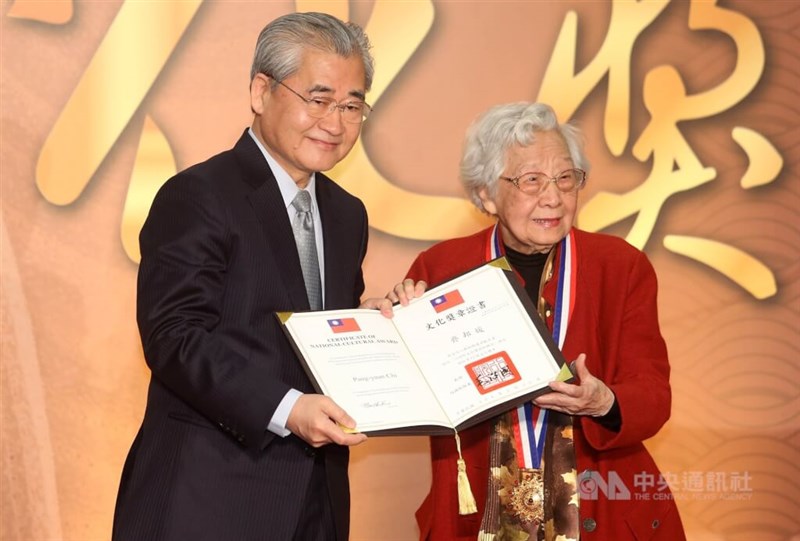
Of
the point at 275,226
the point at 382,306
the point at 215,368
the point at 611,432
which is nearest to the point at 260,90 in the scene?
the point at 275,226

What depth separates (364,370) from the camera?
1977mm

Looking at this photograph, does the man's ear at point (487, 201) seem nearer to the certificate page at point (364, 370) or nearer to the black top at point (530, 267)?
the black top at point (530, 267)

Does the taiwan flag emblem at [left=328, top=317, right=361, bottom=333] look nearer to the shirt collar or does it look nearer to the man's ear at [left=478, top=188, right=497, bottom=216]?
the shirt collar

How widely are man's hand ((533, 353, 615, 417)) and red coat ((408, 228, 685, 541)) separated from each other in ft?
0.23

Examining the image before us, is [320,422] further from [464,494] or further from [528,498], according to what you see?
[528,498]

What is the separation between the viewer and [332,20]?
2.13 meters

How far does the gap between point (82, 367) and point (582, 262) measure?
1.94 meters

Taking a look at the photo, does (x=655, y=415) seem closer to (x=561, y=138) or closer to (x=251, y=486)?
(x=561, y=138)

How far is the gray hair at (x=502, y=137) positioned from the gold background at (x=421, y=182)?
1091 mm

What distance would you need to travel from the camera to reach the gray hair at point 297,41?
2.09m

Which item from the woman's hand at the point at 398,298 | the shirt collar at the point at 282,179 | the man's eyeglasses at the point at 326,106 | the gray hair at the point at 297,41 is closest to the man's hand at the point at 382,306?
the woman's hand at the point at 398,298

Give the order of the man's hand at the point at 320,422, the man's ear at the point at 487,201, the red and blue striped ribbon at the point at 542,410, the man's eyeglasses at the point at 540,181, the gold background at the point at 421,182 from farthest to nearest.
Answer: the gold background at the point at 421,182, the man's ear at the point at 487,201, the man's eyeglasses at the point at 540,181, the red and blue striped ribbon at the point at 542,410, the man's hand at the point at 320,422

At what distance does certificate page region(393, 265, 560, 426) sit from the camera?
2.05m

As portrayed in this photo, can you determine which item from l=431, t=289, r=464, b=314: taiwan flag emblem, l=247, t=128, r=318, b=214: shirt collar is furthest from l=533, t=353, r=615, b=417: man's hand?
l=247, t=128, r=318, b=214: shirt collar
